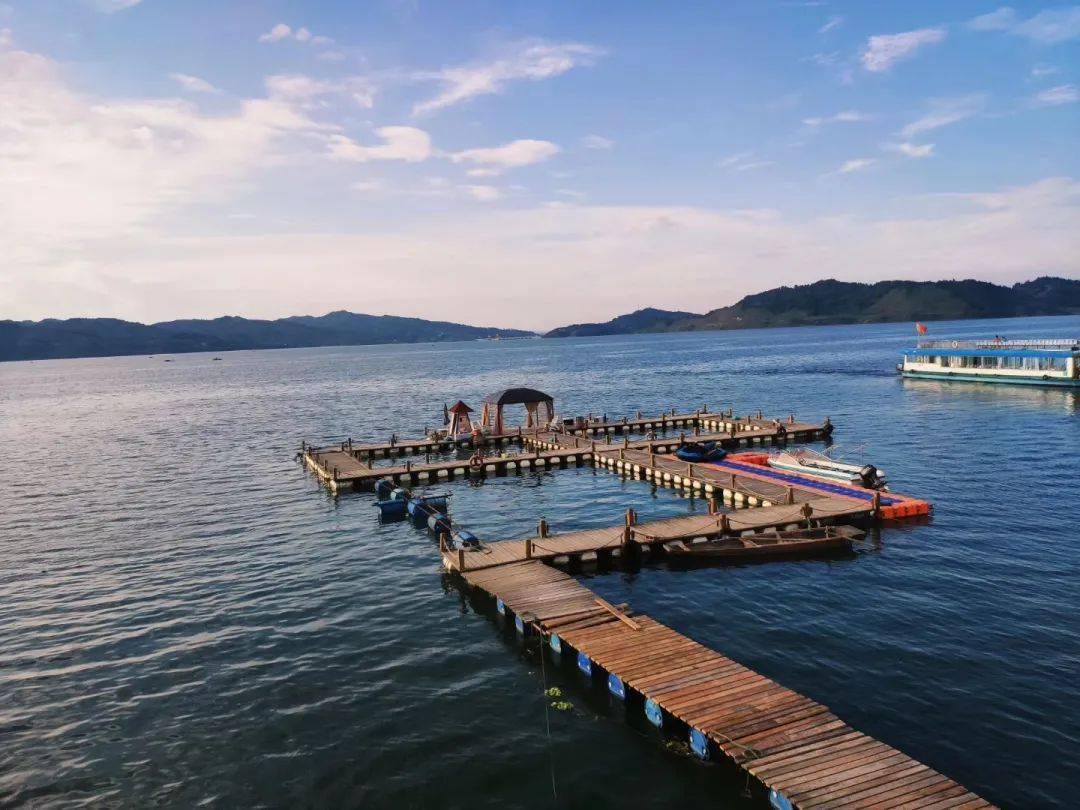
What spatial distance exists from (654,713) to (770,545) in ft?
54.0

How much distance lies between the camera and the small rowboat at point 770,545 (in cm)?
3375

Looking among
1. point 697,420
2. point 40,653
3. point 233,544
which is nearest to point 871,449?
point 697,420

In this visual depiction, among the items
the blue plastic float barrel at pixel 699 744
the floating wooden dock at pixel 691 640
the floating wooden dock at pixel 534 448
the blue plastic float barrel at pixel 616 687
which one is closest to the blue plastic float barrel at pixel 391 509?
the floating wooden dock at pixel 534 448

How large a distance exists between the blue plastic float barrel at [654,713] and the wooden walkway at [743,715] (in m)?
0.11

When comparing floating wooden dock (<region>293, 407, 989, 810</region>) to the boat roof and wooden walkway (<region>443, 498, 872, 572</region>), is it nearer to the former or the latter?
wooden walkway (<region>443, 498, 872, 572</region>)

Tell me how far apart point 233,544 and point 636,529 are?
69.8ft

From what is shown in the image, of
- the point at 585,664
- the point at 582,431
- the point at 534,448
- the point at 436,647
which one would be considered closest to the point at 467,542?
the point at 436,647

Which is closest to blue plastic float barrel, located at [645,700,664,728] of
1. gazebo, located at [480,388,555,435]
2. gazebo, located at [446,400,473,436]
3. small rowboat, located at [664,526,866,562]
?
small rowboat, located at [664,526,866,562]

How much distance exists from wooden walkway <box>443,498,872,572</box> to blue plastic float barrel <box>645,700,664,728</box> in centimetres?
1292

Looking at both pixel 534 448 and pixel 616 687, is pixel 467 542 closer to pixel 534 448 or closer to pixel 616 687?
pixel 616 687

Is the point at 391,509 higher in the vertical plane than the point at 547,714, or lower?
higher

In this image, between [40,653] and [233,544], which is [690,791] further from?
[233,544]

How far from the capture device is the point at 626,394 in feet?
408

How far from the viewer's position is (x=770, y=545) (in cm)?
3422
